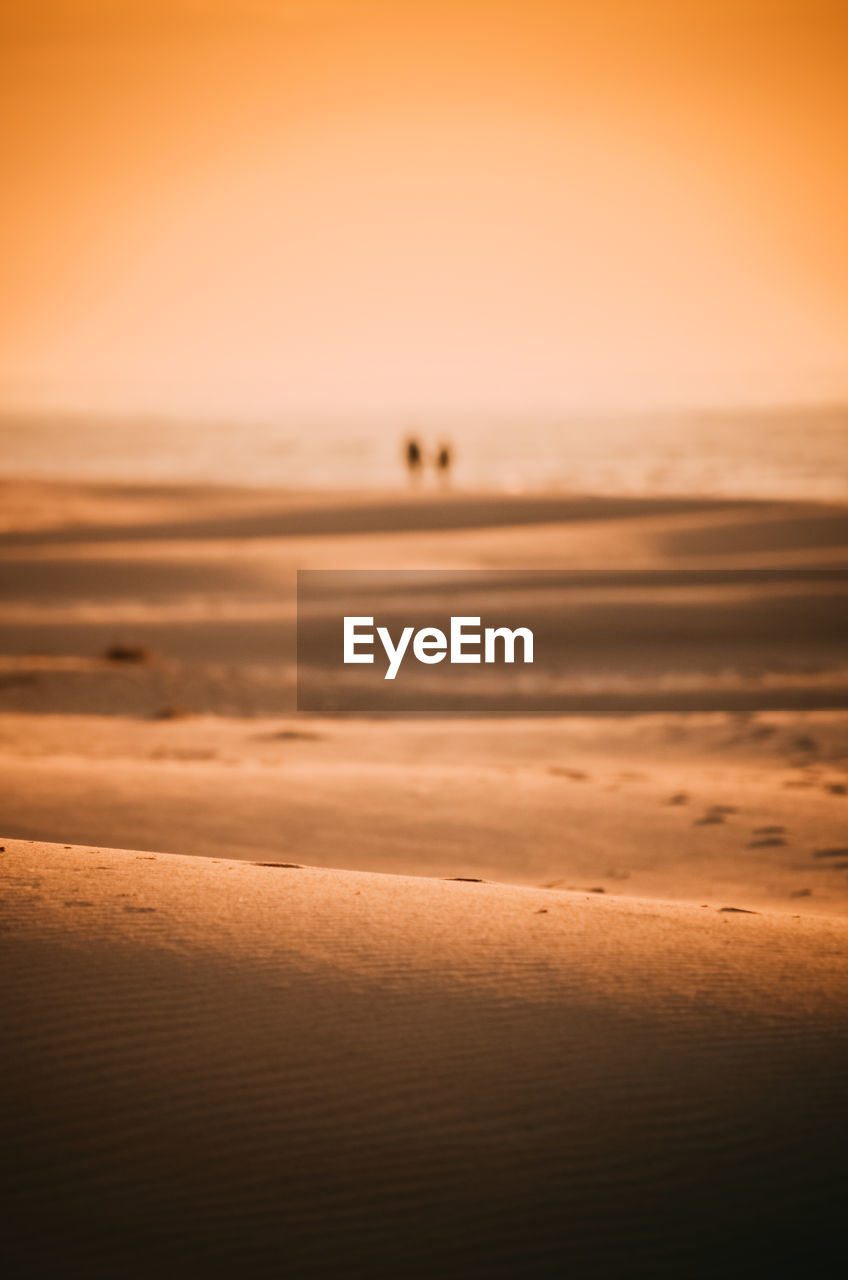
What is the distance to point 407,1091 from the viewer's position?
10.1ft

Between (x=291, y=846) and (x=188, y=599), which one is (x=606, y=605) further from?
(x=291, y=846)

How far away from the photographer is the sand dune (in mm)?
2643

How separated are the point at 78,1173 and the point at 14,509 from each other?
27.9 metres

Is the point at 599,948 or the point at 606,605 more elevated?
the point at 606,605

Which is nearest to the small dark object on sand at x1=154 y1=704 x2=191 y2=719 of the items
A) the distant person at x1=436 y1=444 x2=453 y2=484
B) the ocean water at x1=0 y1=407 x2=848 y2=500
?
the ocean water at x1=0 y1=407 x2=848 y2=500

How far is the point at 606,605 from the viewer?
1627 centimetres

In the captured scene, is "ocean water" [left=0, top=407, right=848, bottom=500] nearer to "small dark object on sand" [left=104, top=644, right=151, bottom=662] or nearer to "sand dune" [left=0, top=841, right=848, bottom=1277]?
"small dark object on sand" [left=104, top=644, right=151, bottom=662]

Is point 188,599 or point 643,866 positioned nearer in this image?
point 643,866

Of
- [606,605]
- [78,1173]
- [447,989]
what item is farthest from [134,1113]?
[606,605]

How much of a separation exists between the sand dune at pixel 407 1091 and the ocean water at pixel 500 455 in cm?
2586

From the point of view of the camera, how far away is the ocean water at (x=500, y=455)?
1586 inches

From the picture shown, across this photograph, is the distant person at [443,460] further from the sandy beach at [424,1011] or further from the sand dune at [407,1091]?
the sand dune at [407,1091]

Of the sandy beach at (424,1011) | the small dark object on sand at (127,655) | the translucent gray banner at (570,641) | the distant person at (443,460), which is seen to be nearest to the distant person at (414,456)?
the distant person at (443,460)

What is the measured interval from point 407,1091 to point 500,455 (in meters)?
55.2
